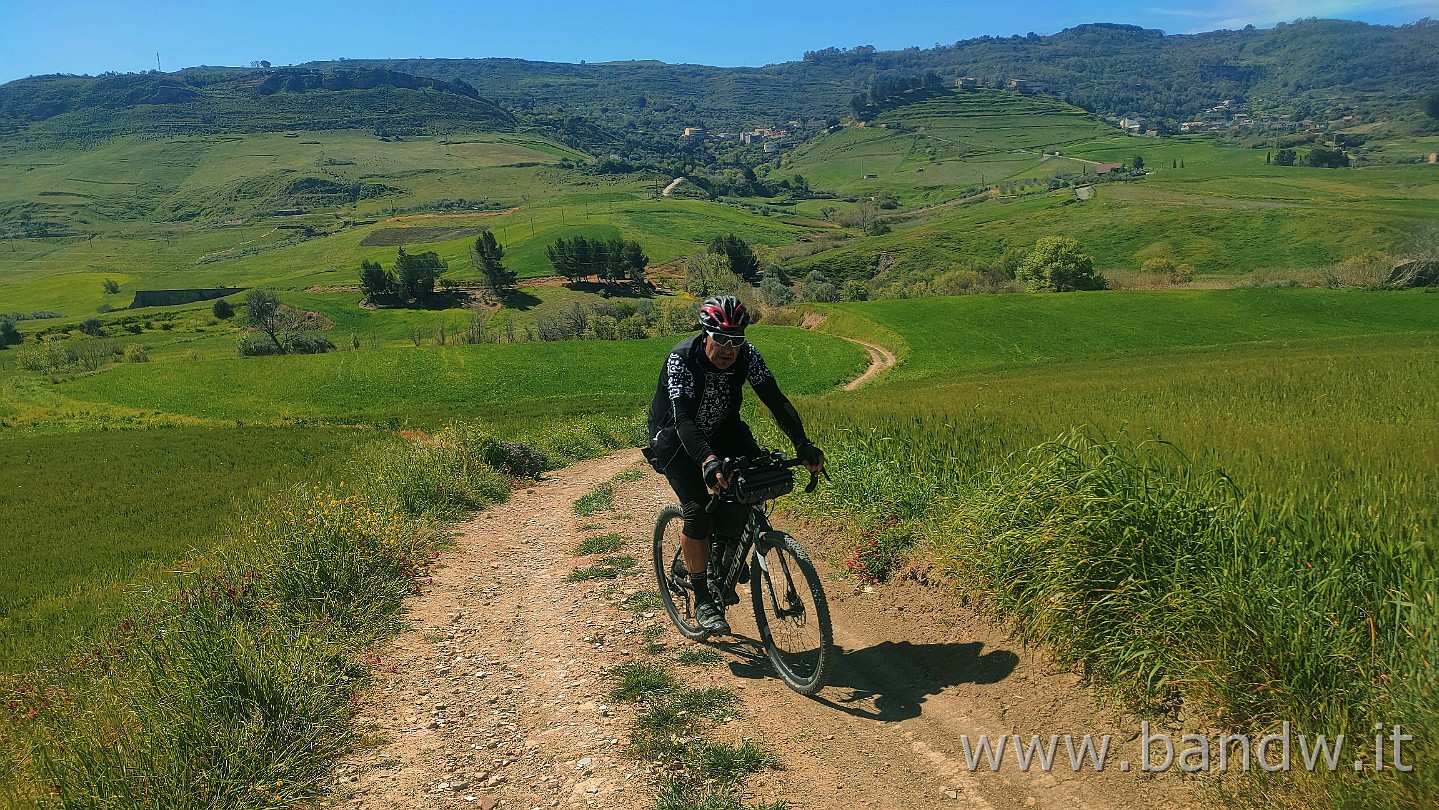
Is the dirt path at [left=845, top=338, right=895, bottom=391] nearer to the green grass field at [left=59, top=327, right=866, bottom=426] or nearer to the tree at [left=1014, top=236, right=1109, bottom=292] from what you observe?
the green grass field at [left=59, top=327, right=866, bottom=426]

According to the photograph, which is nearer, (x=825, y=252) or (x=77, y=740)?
(x=77, y=740)

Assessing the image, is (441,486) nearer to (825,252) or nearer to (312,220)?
(825,252)

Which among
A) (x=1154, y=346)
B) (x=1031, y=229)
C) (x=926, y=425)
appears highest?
(x=1031, y=229)

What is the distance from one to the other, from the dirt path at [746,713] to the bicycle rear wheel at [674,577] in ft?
0.52

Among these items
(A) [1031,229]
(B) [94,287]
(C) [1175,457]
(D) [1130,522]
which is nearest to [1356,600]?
(D) [1130,522]

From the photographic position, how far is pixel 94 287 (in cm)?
12650

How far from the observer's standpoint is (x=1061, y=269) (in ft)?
232

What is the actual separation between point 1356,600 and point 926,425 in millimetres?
5926

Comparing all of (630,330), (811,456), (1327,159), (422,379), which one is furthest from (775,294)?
(1327,159)

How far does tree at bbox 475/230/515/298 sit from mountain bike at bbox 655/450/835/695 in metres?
110

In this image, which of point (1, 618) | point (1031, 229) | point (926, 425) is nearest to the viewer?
point (1, 618)

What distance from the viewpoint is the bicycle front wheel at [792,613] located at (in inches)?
204

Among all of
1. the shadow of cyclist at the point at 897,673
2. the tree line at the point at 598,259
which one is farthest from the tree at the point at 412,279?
the shadow of cyclist at the point at 897,673

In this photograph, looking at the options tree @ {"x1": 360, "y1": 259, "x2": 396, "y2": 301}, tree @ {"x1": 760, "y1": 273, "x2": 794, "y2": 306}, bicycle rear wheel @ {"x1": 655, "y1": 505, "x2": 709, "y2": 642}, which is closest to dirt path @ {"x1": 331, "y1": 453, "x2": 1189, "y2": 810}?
bicycle rear wheel @ {"x1": 655, "y1": 505, "x2": 709, "y2": 642}
